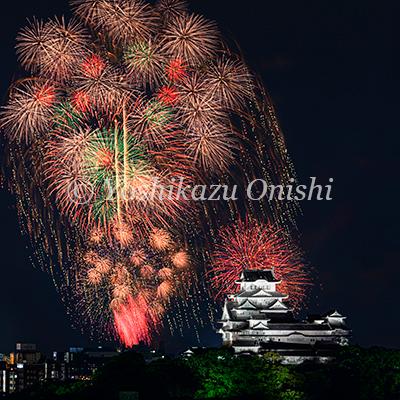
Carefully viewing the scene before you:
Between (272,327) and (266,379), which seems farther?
(272,327)

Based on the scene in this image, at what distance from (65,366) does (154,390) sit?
403ft

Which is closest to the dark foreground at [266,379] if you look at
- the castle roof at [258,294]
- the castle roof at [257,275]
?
the castle roof at [257,275]

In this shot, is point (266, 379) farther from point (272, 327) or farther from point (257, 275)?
point (257, 275)

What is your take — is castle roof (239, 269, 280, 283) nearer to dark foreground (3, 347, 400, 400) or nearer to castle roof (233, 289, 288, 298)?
castle roof (233, 289, 288, 298)

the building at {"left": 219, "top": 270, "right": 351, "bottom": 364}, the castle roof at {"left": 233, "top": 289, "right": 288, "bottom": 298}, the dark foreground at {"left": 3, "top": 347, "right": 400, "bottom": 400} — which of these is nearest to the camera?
the dark foreground at {"left": 3, "top": 347, "right": 400, "bottom": 400}

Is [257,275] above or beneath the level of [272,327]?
above

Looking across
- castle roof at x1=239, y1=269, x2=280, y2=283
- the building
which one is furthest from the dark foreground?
castle roof at x1=239, y1=269, x2=280, y2=283

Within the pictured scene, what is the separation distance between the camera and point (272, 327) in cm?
8619

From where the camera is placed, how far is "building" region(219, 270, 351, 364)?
83.9 metres

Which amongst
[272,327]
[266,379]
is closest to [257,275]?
[272,327]

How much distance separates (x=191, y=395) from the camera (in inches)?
2842

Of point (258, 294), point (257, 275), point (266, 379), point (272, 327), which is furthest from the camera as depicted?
point (258, 294)

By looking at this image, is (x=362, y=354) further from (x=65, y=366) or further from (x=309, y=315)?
(x=65, y=366)

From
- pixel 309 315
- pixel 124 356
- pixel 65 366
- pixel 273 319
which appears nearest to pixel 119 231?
pixel 124 356
